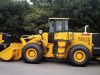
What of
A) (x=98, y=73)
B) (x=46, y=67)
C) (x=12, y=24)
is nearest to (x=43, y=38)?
(x=46, y=67)

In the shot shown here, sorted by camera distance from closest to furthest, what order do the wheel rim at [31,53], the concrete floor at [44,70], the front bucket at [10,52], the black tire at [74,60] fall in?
the concrete floor at [44,70] → the black tire at [74,60] → the wheel rim at [31,53] → the front bucket at [10,52]

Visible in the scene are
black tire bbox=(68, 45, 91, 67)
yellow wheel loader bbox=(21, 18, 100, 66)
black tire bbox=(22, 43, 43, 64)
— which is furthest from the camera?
black tire bbox=(22, 43, 43, 64)

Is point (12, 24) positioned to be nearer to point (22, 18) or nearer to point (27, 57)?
point (22, 18)

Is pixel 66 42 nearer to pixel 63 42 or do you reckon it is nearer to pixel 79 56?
pixel 63 42

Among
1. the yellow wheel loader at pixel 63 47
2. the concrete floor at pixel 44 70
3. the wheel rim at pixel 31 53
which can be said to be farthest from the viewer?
the wheel rim at pixel 31 53

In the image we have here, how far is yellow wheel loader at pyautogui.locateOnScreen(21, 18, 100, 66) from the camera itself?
17.3 metres

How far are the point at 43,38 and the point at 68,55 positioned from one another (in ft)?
6.17

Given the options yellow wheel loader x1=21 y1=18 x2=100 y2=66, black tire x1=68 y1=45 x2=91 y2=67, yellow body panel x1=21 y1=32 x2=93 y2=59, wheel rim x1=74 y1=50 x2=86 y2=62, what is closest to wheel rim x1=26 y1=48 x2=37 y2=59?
yellow wheel loader x1=21 y1=18 x2=100 y2=66

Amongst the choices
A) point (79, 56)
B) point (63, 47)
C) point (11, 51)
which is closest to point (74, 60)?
point (79, 56)

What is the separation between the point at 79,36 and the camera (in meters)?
18.1

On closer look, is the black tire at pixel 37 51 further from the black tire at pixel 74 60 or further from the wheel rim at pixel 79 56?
the wheel rim at pixel 79 56

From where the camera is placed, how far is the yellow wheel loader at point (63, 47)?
56.9 ft

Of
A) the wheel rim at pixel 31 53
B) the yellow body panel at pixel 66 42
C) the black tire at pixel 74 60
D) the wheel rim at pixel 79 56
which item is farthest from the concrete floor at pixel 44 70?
the yellow body panel at pixel 66 42

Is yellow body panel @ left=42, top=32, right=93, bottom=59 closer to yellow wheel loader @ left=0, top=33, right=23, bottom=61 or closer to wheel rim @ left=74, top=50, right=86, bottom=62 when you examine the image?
wheel rim @ left=74, top=50, right=86, bottom=62
